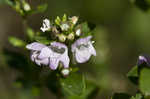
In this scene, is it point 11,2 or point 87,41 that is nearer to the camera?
point 87,41

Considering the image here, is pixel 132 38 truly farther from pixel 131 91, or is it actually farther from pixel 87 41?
pixel 87 41

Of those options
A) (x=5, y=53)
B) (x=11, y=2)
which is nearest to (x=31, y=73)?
(x=5, y=53)

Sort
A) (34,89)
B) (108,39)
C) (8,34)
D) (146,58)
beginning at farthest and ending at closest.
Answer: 1. (8,34)
2. (108,39)
3. (34,89)
4. (146,58)

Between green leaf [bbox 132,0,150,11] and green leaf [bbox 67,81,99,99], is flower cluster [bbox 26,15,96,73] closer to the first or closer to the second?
green leaf [bbox 67,81,99,99]

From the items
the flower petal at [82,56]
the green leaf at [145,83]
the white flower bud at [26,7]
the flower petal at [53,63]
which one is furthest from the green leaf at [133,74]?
the white flower bud at [26,7]

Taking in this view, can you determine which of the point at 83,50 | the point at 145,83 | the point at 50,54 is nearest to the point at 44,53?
the point at 50,54

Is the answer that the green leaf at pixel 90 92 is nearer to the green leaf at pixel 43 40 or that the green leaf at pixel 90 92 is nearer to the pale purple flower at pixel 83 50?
the pale purple flower at pixel 83 50
